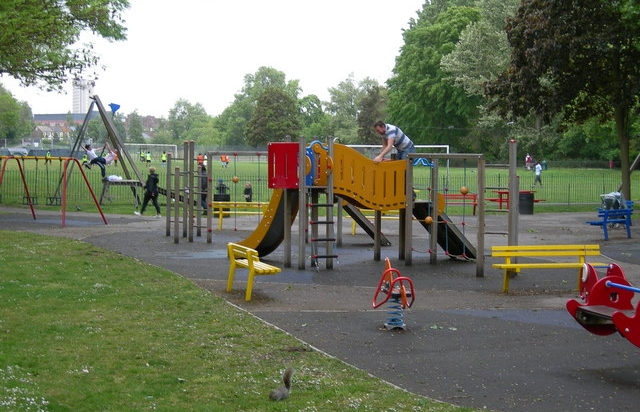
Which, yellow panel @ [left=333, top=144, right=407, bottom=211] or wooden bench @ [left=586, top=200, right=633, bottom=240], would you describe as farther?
wooden bench @ [left=586, top=200, right=633, bottom=240]

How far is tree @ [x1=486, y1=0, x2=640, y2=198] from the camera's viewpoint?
30.2 metres

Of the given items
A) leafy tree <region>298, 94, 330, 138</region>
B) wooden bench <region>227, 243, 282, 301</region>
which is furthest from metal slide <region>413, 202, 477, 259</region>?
leafy tree <region>298, 94, 330, 138</region>

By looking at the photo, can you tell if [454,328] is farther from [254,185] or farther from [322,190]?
[254,185]

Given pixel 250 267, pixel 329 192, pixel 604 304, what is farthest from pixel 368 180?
pixel 604 304

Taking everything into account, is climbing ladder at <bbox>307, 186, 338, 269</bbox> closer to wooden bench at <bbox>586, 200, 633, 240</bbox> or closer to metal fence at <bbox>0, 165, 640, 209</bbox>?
wooden bench at <bbox>586, 200, 633, 240</bbox>

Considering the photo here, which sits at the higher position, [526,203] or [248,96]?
[248,96]

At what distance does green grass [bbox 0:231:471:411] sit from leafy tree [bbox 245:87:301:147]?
9680cm

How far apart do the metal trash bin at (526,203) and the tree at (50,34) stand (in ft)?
55.9

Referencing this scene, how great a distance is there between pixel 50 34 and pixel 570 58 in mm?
17778

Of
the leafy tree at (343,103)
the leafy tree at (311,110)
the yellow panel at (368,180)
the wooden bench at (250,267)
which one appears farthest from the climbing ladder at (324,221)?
the leafy tree at (311,110)

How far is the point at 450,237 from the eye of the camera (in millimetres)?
19141

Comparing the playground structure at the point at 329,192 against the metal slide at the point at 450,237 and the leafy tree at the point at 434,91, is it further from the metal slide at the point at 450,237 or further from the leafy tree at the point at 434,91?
the leafy tree at the point at 434,91

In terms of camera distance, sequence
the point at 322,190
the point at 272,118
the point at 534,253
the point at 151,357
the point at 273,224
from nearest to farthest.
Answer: the point at 151,357
the point at 534,253
the point at 322,190
the point at 273,224
the point at 272,118

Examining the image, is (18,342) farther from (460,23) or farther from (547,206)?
(460,23)
